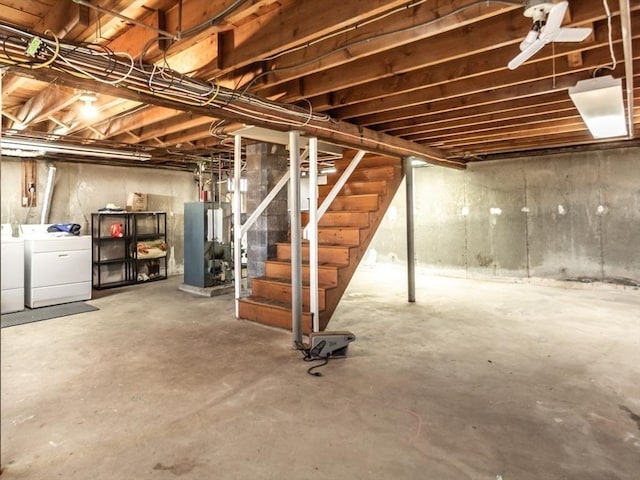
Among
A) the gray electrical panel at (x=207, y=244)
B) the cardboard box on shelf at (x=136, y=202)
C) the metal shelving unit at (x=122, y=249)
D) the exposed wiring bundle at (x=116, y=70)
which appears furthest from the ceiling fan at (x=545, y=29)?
the cardboard box on shelf at (x=136, y=202)

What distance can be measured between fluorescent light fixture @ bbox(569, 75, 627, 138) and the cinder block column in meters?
3.39

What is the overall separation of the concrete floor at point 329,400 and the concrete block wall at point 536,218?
1.94m

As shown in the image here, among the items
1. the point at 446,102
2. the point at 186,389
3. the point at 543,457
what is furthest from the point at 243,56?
the point at 543,457

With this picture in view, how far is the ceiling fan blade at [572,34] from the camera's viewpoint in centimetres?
167

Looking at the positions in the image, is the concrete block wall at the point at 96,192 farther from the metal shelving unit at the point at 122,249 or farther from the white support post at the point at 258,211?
the white support post at the point at 258,211

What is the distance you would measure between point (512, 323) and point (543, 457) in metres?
2.55

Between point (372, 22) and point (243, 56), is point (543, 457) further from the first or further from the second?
point (243, 56)

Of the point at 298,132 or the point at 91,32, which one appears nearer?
the point at 91,32

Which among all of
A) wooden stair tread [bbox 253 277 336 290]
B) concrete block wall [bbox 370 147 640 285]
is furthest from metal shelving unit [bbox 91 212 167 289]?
concrete block wall [bbox 370 147 640 285]

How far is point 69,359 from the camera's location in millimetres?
3199

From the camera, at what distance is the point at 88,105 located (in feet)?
11.4

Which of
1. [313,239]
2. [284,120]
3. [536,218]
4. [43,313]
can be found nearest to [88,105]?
[284,120]

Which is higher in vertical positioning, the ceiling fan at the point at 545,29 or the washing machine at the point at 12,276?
the ceiling fan at the point at 545,29

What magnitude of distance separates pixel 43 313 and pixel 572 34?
5.83 metres
